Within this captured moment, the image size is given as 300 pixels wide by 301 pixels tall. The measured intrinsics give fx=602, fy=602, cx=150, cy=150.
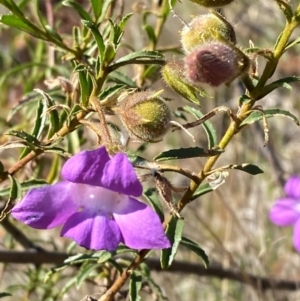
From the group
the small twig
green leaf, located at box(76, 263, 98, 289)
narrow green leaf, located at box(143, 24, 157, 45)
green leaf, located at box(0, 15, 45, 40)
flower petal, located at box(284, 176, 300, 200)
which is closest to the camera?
green leaf, located at box(0, 15, 45, 40)

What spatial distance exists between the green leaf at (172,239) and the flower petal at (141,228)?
14cm

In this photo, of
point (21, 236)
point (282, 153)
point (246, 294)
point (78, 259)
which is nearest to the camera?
point (78, 259)

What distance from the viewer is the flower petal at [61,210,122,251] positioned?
0.95m

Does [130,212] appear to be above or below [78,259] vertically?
above

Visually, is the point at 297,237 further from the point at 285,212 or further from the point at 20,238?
the point at 20,238

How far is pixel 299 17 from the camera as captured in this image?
3.23 feet

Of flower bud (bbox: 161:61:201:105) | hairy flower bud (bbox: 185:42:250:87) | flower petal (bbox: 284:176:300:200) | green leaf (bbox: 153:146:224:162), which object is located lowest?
flower petal (bbox: 284:176:300:200)

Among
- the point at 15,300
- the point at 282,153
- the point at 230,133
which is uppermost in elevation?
the point at 230,133

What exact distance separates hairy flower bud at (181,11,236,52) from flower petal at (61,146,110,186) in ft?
0.77

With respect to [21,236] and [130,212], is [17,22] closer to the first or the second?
[130,212]

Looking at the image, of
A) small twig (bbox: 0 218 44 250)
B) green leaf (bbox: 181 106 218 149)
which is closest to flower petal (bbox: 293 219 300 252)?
small twig (bbox: 0 218 44 250)

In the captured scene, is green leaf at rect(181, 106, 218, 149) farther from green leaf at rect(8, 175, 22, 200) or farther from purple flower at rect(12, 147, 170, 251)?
green leaf at rect(8, 175, 22, 200)

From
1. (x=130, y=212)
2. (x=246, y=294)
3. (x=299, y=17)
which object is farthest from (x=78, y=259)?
(x=246, y=294)

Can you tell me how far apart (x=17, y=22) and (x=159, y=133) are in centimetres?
38
